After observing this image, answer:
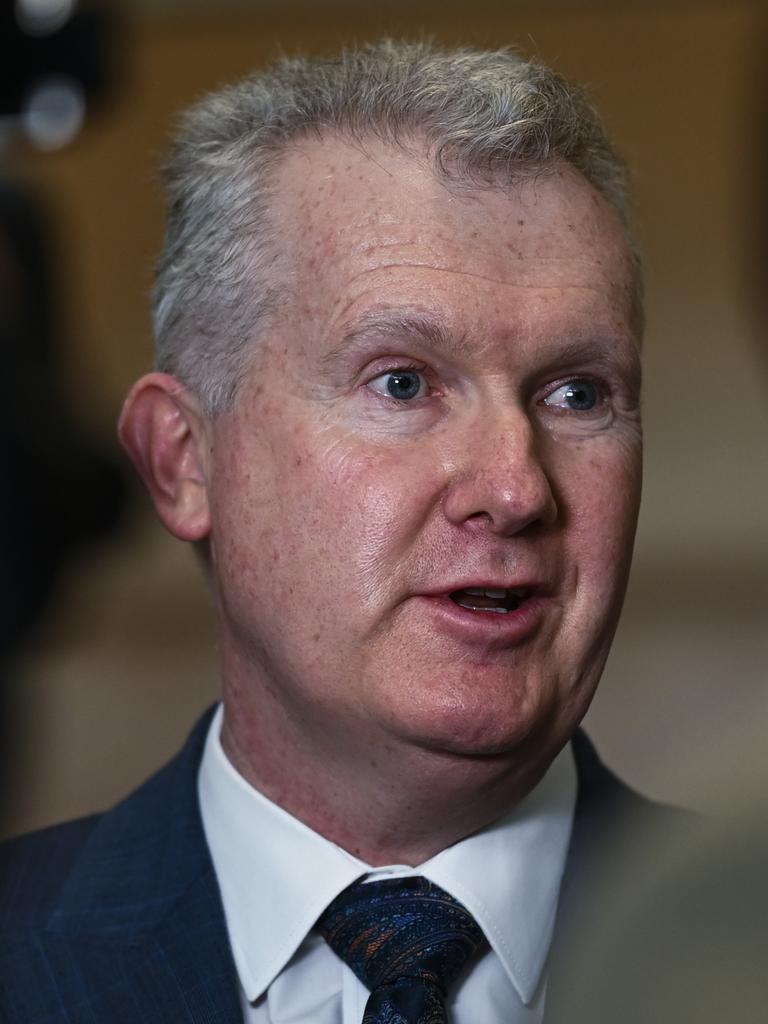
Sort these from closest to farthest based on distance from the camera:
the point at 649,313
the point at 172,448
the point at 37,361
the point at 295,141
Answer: the point at 37,361, the point at 295,141, the point at 172,448, the point at 649,313

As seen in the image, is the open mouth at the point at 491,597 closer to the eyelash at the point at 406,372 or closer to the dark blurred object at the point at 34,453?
the eyelash at the point at 406,372

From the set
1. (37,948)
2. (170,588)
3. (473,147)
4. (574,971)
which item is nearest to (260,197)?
(473,147)

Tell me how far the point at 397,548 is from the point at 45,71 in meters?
0.77

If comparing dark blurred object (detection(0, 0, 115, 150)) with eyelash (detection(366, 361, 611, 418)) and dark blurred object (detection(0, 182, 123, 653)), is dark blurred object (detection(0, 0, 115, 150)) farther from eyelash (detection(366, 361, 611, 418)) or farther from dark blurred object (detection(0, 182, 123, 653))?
eyelash (detection(366, 361, 611, 418))

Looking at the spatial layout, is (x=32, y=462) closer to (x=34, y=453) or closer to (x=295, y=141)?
(x=34, y=453)

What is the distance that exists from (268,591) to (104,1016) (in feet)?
1.43

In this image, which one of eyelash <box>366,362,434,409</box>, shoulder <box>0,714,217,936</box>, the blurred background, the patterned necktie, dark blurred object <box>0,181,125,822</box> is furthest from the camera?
the blurred background

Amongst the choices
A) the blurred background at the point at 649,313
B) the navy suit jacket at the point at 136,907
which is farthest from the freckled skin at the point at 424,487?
the blurred background at the point at 649,313

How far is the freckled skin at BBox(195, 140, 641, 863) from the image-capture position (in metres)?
1.44

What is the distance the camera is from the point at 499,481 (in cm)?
140

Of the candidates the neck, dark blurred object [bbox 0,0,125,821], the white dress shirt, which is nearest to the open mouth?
the neck

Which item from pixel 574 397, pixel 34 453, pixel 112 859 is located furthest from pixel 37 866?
pixel 574 397

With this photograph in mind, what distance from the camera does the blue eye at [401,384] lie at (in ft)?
4.87

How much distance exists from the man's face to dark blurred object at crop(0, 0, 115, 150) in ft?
1.16
